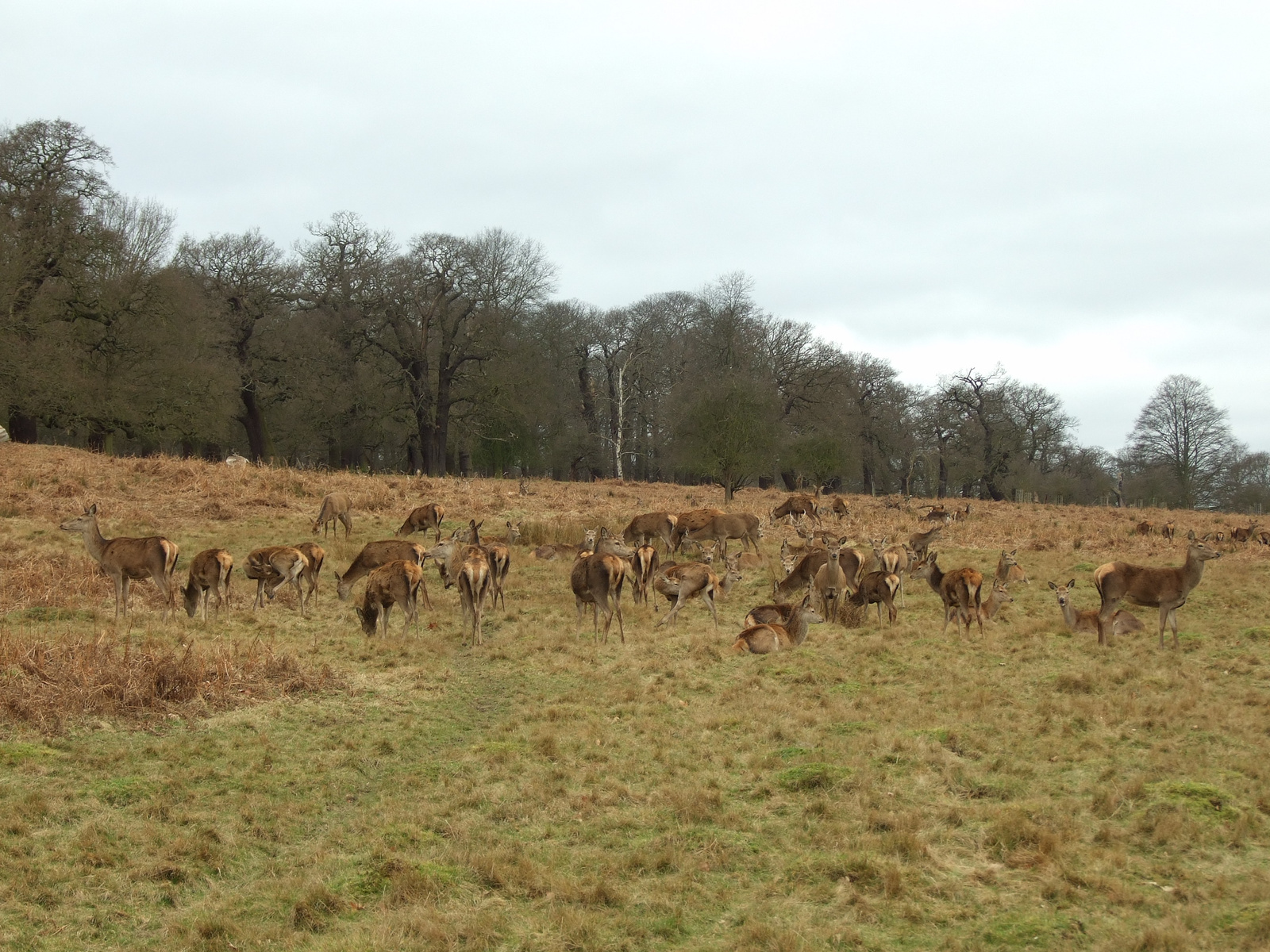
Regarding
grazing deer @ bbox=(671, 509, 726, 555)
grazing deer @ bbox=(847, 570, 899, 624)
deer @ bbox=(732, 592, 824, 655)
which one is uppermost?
grazing deer @ bbox=(671, 509, 726, 555)

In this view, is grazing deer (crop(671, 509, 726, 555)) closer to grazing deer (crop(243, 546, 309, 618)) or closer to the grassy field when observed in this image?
the grassy field

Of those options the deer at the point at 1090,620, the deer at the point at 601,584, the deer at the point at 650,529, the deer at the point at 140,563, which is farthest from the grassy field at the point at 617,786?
the deer at the point at 650,529

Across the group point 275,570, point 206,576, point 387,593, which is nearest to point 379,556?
point 275,570

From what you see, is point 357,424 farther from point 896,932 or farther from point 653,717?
point 896,932

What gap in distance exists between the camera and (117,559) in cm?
1445

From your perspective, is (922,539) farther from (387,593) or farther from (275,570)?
(275,570)

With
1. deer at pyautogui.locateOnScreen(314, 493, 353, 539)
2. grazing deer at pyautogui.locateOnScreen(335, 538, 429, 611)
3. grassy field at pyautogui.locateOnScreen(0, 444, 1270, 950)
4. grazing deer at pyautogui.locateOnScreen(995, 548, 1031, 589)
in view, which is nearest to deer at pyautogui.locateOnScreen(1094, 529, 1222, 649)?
grassy field at pyautogui.locateOnScreen(0, 444, 1270, 950)

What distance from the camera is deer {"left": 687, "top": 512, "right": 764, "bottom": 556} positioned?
23141 mm

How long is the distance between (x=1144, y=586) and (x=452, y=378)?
36.6m

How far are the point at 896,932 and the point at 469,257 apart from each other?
42254mm

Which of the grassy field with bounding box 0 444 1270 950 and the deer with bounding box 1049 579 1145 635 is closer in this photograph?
the grassy field with bounding box 0 444 1270 950

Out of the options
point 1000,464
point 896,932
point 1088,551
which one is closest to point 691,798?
point 896,932

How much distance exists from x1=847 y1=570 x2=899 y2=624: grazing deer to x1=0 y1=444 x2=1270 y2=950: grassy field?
0.56m

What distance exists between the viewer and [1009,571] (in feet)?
62.2
